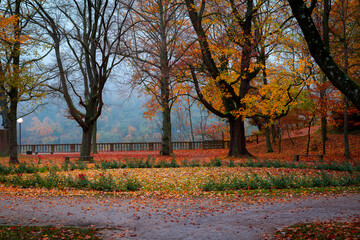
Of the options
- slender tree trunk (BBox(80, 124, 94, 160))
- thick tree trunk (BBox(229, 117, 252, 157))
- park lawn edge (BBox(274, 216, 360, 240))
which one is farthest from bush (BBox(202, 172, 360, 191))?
slender tree trunk (BBox(80, 124, 94, 160))

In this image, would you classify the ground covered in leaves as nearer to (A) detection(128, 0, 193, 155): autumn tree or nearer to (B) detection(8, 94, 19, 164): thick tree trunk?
(B) detection(8, 94, 19, 164): thick tree trunk

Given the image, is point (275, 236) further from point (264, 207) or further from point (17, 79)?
point (17, 79)

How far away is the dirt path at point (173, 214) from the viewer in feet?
18.2

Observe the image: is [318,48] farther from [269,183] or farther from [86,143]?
[86,143]

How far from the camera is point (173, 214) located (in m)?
6.84

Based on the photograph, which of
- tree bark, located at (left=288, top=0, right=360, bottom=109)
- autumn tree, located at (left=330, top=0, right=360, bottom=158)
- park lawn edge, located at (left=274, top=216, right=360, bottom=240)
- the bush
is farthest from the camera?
autumn tree, located at (left=330, top=0, right=360, bottom=158)

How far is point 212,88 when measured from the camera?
20.5 m

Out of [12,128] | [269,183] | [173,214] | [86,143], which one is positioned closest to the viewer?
[173,214]

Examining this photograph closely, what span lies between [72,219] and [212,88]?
15.2 m

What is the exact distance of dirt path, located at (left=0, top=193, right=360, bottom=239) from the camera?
554 cm

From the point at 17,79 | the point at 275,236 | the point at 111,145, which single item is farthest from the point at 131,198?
the point at 111,145

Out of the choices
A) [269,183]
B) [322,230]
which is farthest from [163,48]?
[322,230]

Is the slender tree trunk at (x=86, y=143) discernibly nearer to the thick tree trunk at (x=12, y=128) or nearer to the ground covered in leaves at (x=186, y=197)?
the thick tree trunk at (x=12, y=128)

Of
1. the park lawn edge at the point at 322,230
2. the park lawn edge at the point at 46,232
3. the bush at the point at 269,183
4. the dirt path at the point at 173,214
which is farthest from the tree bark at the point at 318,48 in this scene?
the bush at the point at 269,183
